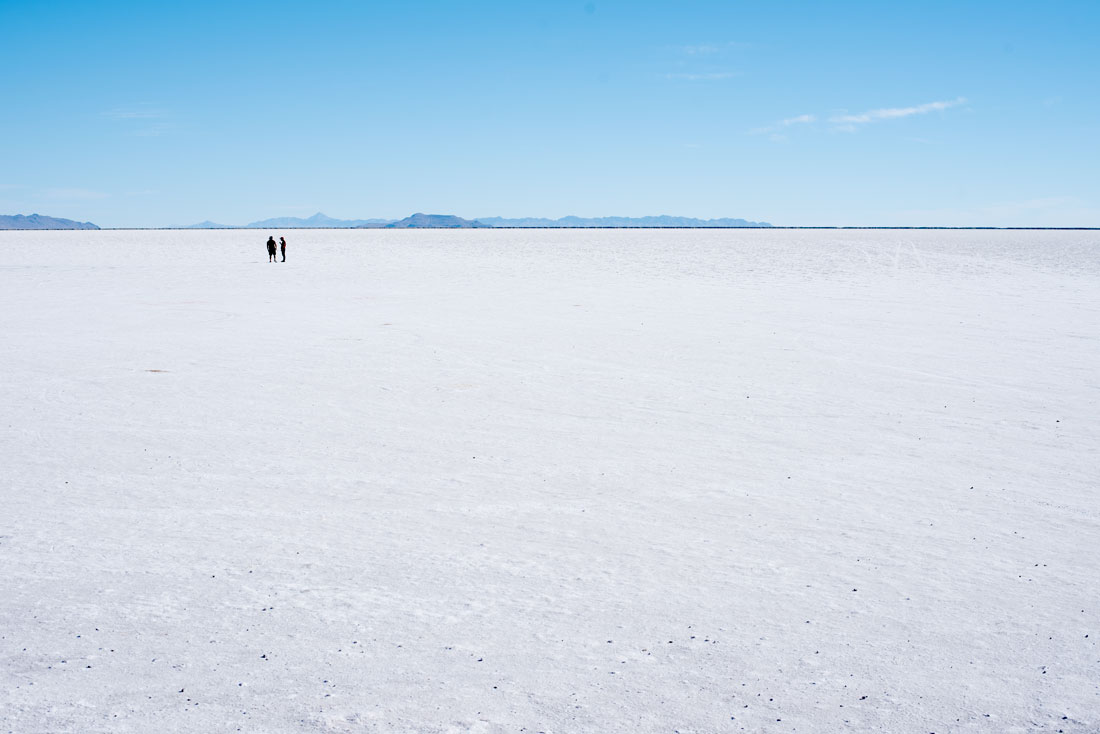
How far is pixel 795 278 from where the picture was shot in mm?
24000

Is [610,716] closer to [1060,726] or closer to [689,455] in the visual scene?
[1060,726]

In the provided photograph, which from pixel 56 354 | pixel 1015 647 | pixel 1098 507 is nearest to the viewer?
pixel 1015 647

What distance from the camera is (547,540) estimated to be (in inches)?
→ 166

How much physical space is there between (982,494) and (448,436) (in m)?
3.51

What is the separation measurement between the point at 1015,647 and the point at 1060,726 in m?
0.51

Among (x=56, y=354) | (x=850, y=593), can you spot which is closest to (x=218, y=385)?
(x=56, y=354)

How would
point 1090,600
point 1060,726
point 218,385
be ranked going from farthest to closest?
1. point 218,385
2. point 1090,600
3. point 1060,726

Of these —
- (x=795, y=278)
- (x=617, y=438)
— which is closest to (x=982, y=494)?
(x=617, y=438)

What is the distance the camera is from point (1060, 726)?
274cm

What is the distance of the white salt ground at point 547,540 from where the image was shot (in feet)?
9.46

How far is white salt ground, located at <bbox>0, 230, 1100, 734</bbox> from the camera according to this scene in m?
2.88

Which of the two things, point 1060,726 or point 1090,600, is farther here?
point 1090,600

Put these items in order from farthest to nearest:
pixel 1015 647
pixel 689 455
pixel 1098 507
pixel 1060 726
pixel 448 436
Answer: pixel 448 436, pixel 689 455, pixel 1098 507, pixel 1015 647, pixel 1060 726

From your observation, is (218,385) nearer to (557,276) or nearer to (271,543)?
(271,543)
